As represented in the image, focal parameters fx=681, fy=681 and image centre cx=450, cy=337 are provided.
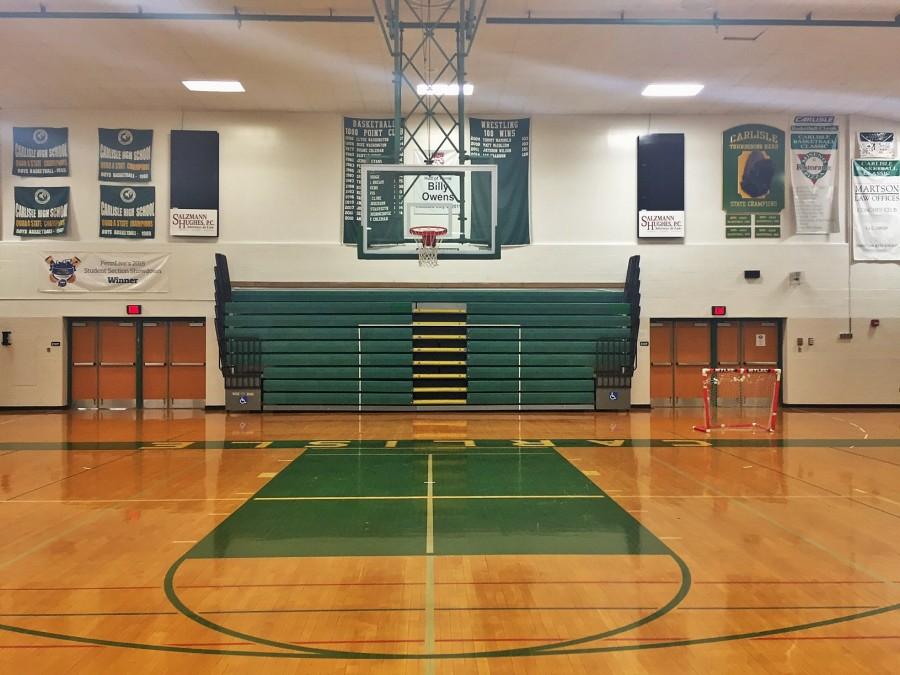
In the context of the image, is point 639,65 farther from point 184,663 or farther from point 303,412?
point 184,663

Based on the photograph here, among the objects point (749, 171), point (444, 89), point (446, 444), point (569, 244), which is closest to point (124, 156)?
point (444, 89)

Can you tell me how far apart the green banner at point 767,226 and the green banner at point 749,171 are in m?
0.12

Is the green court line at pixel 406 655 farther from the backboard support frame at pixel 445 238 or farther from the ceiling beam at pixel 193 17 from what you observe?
the ceiling beam at pixel 193 17

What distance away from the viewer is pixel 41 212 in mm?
14062

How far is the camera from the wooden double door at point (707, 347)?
14789mm

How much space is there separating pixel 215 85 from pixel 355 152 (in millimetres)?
2961

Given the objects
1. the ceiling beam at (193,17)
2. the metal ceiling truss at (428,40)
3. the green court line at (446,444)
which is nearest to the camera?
the green court line at (446,444)

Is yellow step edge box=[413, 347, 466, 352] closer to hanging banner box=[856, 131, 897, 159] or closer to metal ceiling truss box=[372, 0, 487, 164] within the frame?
metal ceiling truss box=[372, 0, 487, 164]

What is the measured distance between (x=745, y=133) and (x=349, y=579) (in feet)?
45.5

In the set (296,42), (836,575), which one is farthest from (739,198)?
(836,575)

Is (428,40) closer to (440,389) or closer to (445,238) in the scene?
(445,238)

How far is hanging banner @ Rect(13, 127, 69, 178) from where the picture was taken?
14.1m

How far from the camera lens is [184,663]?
287cm

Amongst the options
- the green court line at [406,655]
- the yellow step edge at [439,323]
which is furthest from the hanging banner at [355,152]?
the green court line at [406,655]
